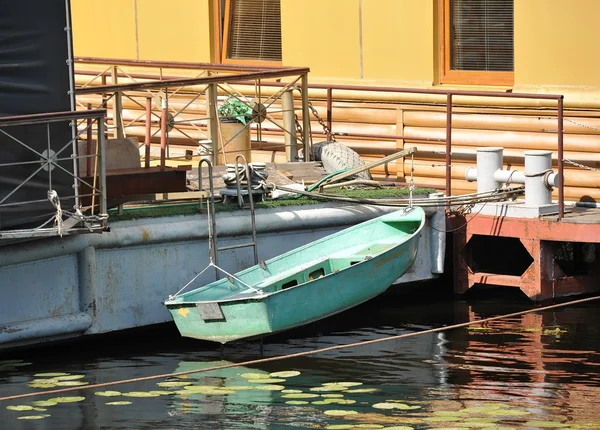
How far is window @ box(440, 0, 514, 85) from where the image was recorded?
15.3 meters

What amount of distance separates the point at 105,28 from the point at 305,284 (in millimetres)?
8037

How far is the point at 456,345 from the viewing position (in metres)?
12.0

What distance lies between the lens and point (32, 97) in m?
11.3

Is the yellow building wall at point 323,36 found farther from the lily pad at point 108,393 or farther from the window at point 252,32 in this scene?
the lily pad at point 108,393

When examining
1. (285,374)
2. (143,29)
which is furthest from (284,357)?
(143,29)

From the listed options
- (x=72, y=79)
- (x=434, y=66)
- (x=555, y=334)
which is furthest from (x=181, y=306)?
(x=434, y=66)

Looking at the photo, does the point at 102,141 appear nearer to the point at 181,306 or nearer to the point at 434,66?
the point at 181,306

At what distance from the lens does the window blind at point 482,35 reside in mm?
15281

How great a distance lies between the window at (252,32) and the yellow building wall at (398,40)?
1503mm

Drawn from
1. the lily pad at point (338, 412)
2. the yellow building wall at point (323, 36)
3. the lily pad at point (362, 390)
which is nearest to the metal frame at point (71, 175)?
the lily pad at point (362, 390)

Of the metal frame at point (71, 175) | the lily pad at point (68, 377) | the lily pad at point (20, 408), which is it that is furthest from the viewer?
the lily pad at point (68, 377)

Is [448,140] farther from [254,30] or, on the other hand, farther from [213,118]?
[254,30]

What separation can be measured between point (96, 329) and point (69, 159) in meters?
1.43

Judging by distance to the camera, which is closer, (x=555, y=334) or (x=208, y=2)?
(x=555, y=334)
